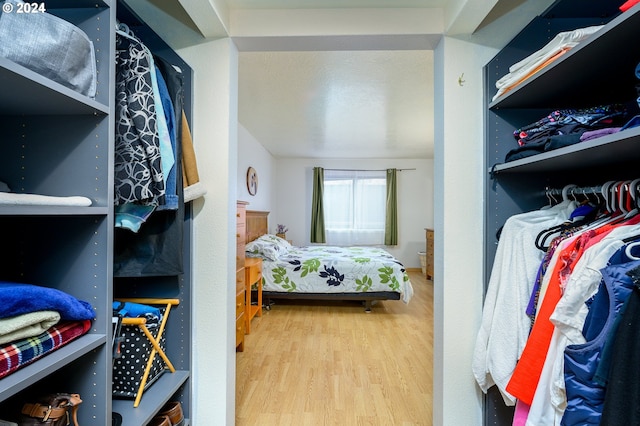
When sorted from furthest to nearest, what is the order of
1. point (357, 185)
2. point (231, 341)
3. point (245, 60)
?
point (357, 185) < point (245, 60) < point (231, 341)

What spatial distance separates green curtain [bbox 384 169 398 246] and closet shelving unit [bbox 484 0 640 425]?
5206 millimetres

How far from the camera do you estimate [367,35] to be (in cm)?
150

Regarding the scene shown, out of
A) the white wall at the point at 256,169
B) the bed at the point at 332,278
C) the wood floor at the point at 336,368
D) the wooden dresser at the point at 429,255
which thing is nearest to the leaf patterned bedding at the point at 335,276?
the bed at the point at 332,278

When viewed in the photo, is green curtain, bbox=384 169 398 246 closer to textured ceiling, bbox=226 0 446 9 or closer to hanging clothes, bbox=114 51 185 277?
textured ceiling, bbox=226 0 446 9

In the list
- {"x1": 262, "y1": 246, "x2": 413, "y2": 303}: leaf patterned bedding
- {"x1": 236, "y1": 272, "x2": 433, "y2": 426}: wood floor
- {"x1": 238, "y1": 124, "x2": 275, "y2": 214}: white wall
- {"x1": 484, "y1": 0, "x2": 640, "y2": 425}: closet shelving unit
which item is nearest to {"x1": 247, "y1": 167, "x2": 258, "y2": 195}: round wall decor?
{"x1": 238, "y1": 124, "x2": 275, "y2": 214}: white wall

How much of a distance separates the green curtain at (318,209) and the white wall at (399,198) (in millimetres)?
182

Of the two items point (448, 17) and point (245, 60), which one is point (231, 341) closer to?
point (448, 17)

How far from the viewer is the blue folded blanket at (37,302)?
0.67 meters

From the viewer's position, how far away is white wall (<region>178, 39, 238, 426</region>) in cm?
151

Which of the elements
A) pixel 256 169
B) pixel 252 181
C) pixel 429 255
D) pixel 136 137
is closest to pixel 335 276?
pixel 252 181

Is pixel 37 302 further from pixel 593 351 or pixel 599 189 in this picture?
pixel 599 189

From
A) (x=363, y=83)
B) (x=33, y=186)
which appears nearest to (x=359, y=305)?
(x=363, y=83)

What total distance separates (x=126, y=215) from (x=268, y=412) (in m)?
1.56

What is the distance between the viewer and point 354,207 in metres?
6.75
